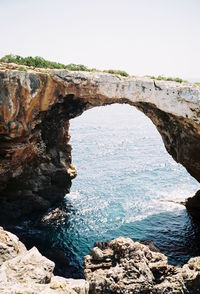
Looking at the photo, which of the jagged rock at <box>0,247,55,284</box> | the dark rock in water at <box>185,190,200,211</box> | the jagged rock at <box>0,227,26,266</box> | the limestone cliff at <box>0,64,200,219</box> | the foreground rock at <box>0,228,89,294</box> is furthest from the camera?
the dark rock in water at <box>185,190,200,211</box>

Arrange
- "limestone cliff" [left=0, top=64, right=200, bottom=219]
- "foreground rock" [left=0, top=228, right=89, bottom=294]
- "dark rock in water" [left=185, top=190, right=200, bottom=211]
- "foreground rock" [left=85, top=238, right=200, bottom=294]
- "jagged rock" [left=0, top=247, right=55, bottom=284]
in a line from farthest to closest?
"dark rock in water" [left=185, top=190, right=200, bottom=211] < "limestone cliff" [left=0, top=64, right=200, bottom=219] < "foreground rock" [left=85, top=238, right=200, bottom=294] < "jagged rock" [left=0, top=247, right=55, bottom=284] < "foreground rock" [left=0, top=228, right=89, bottom=294]

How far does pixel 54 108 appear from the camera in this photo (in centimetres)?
2558

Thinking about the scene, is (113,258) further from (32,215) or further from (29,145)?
(32,215)

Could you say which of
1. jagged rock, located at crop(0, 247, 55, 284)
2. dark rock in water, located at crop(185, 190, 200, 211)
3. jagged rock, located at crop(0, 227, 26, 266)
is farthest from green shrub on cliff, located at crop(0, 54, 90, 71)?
dark rock in water, located at crop(185, 190, 200, 211)

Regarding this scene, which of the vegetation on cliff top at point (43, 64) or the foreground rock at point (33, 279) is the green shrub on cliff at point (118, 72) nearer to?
the vegetation on cliff top at point (43, 64)

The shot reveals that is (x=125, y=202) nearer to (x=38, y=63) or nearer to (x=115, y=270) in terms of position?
(x=38, y=63)

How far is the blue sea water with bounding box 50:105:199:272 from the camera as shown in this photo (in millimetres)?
25297

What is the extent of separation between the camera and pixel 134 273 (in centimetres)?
1506

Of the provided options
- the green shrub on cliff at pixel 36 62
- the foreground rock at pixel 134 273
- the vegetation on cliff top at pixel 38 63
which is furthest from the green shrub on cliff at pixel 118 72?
the foreground rock at pixel 134 273

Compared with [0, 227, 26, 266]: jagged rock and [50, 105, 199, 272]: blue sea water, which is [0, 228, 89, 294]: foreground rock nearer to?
[0, 227, 26, 266]: jagged rock

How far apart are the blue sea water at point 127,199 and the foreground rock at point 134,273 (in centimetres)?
610

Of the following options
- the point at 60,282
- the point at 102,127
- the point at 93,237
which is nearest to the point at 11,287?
the point at 60,282

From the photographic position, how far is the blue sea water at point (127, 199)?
25.3 m

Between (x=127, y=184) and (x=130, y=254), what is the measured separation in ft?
74.4
